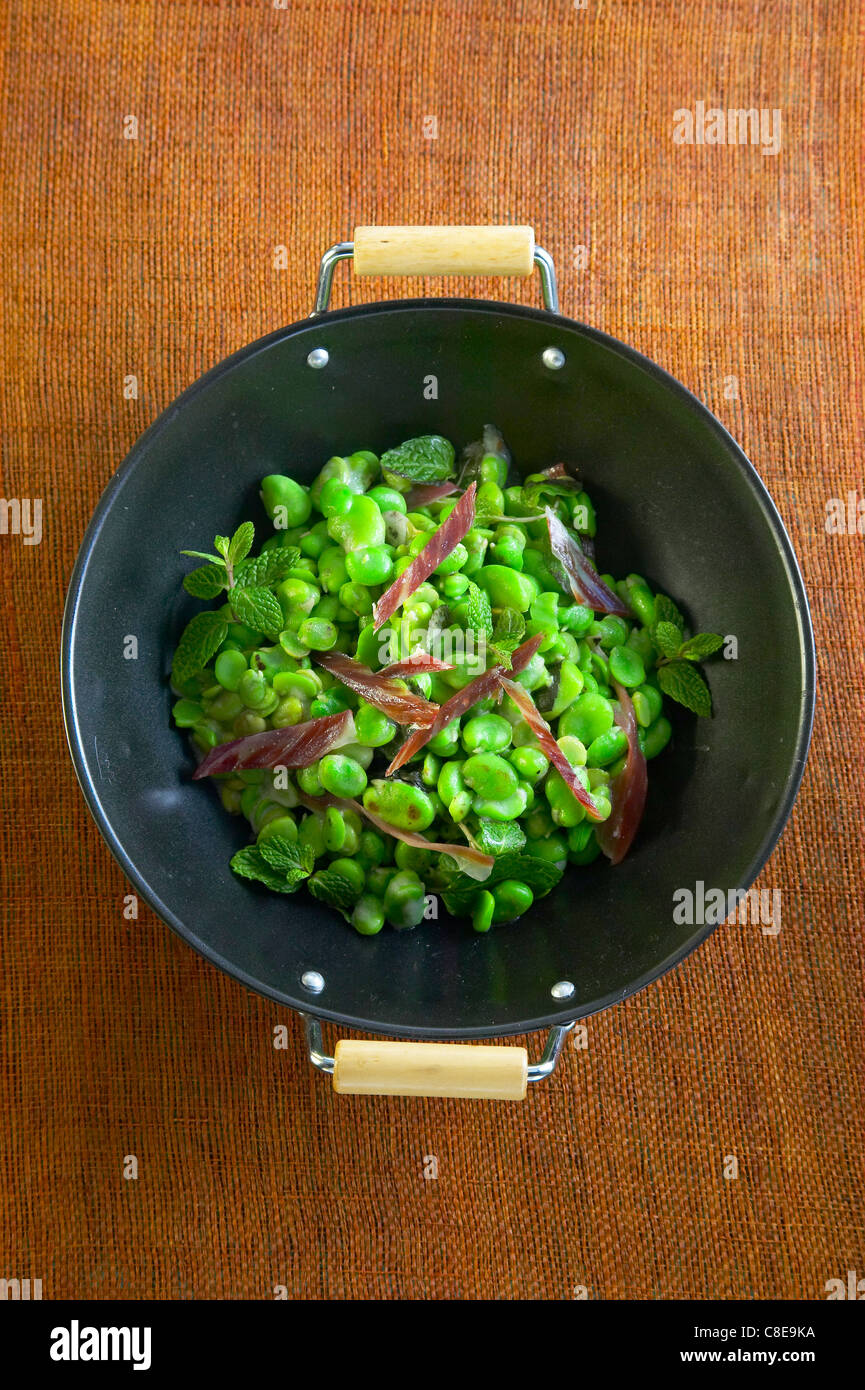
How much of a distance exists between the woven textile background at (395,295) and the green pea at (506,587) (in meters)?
0.48

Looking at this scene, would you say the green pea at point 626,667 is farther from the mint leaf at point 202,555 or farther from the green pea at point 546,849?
the mint leaf at point 202,555

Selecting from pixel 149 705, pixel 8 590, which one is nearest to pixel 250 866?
pixel 149 705

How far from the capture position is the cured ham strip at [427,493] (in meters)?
1.23

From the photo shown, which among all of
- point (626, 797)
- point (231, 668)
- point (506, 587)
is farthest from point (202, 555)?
point (626, 797)

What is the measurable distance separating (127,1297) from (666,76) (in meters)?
1.78

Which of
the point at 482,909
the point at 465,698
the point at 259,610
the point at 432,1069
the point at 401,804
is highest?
the point at 259,610

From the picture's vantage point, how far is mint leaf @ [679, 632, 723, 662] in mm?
1153

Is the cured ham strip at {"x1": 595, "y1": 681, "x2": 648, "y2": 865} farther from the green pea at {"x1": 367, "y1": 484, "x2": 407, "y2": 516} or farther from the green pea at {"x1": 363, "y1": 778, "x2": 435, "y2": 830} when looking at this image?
the green pea at {"x1": 367, "y1": 484, "x2": 407, "y2": 516}

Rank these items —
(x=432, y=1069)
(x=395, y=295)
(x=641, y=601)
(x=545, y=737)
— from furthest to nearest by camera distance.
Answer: (x=395, y=295) < (x=641, y=601) < (x=545, y=737) < (x=432, y=1069)

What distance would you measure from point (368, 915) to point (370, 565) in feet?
1.25

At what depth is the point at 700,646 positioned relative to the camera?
1.16 m

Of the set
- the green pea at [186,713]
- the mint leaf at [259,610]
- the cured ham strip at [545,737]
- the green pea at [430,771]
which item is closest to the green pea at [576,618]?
the cured ham strip at [545,737]

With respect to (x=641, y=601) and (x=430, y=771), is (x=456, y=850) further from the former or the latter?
(x=641, y=601)
